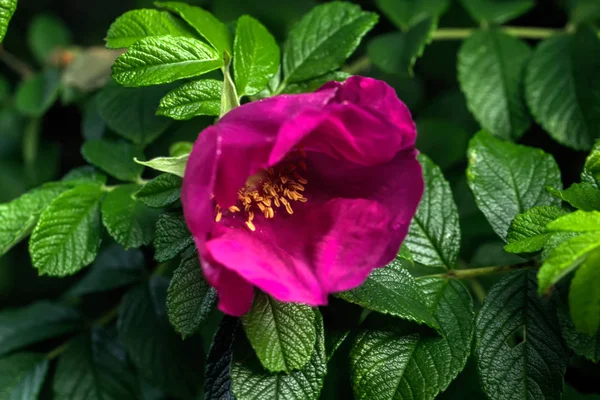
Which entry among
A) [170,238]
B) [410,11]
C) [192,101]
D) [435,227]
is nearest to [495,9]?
[410,11]

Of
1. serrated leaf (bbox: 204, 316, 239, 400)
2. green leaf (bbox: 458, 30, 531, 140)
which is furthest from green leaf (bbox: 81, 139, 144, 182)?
green leaf (bbox: 458, 30, 531, 140)

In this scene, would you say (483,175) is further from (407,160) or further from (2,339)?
(2,339)

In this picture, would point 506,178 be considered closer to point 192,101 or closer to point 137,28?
point 192,101

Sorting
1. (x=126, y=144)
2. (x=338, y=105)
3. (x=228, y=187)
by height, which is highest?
(x=338, y=105)

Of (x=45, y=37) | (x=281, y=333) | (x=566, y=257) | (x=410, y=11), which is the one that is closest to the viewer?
(x=566, y=257)

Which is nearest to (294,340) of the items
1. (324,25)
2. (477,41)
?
(324,25)

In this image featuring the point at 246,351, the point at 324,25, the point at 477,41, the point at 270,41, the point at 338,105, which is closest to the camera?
the point at 338,105
